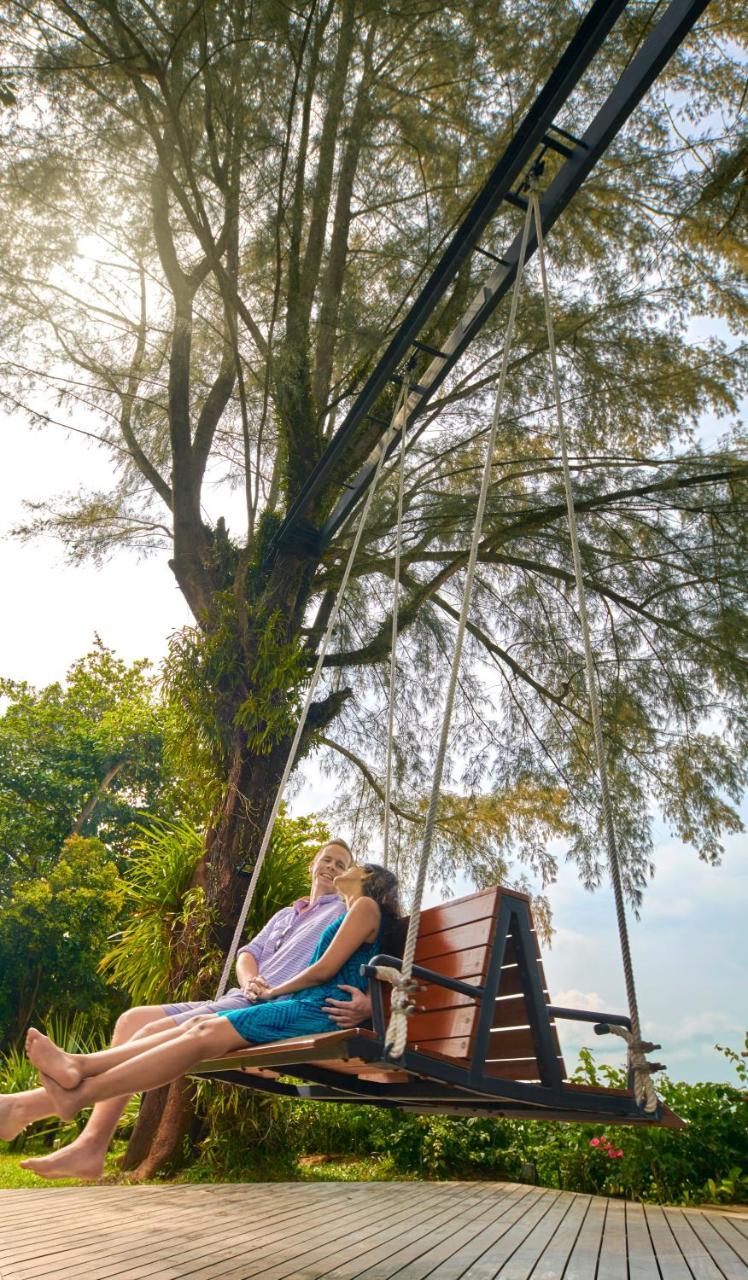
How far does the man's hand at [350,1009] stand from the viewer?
8.14 feet

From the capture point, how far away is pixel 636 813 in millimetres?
6086

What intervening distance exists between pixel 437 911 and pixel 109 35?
16.6 feet

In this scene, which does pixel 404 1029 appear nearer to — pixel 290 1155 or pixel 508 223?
pixel 290 1155

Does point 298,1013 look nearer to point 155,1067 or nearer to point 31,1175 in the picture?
point 155,1067

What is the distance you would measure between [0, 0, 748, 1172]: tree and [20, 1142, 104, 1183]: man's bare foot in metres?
2.69

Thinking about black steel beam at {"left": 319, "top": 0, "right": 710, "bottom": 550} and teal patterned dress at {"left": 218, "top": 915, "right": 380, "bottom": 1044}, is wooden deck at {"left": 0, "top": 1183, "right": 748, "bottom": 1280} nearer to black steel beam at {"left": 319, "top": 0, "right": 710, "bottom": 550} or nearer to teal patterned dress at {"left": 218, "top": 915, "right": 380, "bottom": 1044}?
teal patterned dress at {"left": 218, "top": 915, "right": 380, "bottom": 1044}

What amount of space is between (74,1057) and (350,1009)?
0.66m

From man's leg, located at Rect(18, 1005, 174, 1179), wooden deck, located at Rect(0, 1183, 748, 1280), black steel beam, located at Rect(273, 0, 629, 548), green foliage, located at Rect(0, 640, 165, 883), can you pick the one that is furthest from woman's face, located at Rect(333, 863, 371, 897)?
green foliage, located at Rect(0, 640, 165, 883)

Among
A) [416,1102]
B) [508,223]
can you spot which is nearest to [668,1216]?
[416,1102]

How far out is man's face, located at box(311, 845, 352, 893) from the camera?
10.6 ft

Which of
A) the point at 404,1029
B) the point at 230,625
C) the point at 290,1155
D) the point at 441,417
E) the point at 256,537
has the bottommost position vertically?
the point at 290,1155

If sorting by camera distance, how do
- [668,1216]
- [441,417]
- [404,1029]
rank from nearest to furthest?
[404,1029]
[668,1216]
[441,417]

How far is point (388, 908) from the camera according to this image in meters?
2.74

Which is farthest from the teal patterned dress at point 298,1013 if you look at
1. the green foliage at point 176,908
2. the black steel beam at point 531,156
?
the green foliage at point 176,908
